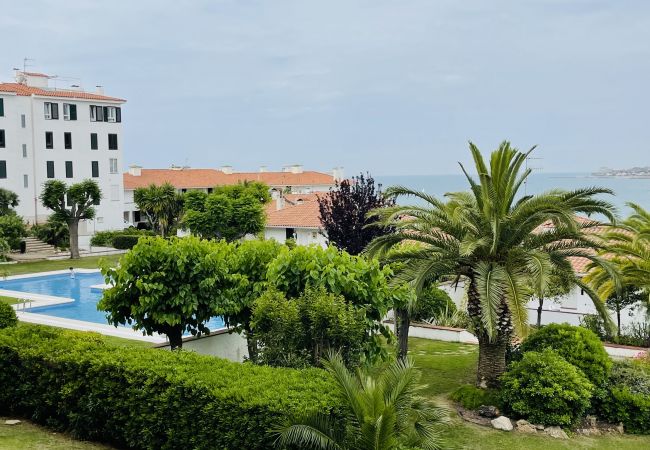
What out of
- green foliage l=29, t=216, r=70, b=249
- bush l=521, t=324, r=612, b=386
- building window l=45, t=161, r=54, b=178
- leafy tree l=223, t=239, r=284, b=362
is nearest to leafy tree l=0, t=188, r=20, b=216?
green foliage l=29, t=216, r=70, b=249

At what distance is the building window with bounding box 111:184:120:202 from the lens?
5678cm

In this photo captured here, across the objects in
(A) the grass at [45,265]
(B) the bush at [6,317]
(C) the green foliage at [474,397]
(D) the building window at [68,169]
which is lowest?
(C) the green foliage at [474,397]

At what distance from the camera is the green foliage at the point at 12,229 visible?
133 ft

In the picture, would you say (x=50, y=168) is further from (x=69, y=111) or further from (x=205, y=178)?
(x=205, y=178)

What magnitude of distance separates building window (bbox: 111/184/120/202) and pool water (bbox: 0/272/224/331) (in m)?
21.0

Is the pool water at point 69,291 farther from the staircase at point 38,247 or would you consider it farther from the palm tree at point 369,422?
the palm tree at point 369,422

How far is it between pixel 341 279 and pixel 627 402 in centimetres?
625

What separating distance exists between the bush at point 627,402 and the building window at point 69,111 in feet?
159

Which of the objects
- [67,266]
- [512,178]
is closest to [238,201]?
[67,266]

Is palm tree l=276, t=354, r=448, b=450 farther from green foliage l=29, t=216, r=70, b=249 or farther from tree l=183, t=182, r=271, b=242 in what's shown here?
green foliage l=29, t=216, r=70, b=249

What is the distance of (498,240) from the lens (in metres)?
14.6

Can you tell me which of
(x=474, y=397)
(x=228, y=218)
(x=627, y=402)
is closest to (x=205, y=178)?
(x=228, y=218)

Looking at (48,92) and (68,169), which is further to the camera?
(68,169)

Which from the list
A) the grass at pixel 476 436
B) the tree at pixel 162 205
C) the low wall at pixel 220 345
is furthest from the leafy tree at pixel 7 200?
the grass at pixel 476 436
